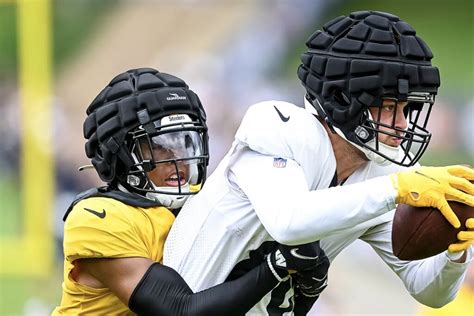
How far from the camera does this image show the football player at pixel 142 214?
2.66m

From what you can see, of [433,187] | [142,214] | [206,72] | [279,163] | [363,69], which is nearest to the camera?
[433,187]

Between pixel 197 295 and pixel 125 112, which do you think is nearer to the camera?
pixel 197 295

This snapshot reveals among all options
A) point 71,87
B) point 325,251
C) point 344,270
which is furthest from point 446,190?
point 71,87

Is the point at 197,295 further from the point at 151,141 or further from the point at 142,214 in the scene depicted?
the point at 151,141

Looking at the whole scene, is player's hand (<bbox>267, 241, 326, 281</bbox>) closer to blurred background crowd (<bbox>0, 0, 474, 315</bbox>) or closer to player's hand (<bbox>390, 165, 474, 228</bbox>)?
player's hand (<bbox>390, 165, 474, 228</bbox>)

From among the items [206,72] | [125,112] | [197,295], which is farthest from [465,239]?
[206,72]

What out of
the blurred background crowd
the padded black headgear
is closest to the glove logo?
the padded black headgear

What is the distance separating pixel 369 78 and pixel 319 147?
22 centimetres

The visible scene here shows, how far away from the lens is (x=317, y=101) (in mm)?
2754

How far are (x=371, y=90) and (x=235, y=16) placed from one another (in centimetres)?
377

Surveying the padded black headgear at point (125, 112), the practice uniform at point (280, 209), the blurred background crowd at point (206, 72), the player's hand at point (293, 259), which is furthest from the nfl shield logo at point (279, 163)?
the blurred background crowd at point (206, 72)

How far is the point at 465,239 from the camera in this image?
8.46ft

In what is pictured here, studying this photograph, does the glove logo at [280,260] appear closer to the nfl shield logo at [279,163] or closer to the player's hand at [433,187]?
the nfl shield logo at [279,163]

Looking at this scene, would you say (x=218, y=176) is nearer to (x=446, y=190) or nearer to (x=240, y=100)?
(x=446, y=190)
